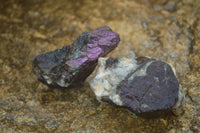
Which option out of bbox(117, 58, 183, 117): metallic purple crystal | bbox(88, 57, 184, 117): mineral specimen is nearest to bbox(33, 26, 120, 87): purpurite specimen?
bbox(88, 57, 184, 117): mineral specimen

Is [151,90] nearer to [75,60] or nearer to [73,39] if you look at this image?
[75,60]

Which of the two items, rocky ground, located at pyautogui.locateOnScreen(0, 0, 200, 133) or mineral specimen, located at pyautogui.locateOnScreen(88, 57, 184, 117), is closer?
mineral specimen, located at pyautogui.locateOnScreen(88, 57, 184, 117)

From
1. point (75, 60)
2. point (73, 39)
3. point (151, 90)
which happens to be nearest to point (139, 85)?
point (151, 90)

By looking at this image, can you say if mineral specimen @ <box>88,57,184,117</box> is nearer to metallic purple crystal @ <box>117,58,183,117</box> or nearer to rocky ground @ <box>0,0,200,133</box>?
metallic purple crystal @ <box>117,58,183,117</box>

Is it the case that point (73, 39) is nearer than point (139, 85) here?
No

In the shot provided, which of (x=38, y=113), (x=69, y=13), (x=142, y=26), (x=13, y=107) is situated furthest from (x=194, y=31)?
(x=13, y=107)
